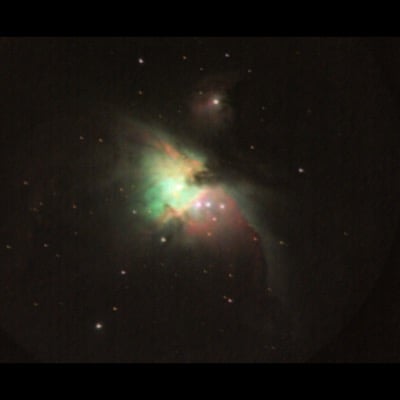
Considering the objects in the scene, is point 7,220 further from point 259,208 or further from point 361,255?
point 361,255

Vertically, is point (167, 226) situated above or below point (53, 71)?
below

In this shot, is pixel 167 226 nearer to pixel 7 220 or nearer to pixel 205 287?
pixel 205 287

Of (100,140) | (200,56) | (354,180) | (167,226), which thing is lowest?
(167,226)

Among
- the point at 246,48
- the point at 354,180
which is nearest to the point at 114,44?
the point at 246,48

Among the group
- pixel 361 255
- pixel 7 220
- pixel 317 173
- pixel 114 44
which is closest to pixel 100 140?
pixel 114 44

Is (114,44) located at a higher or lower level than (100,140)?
higher

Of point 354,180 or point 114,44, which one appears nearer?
point 114,44
